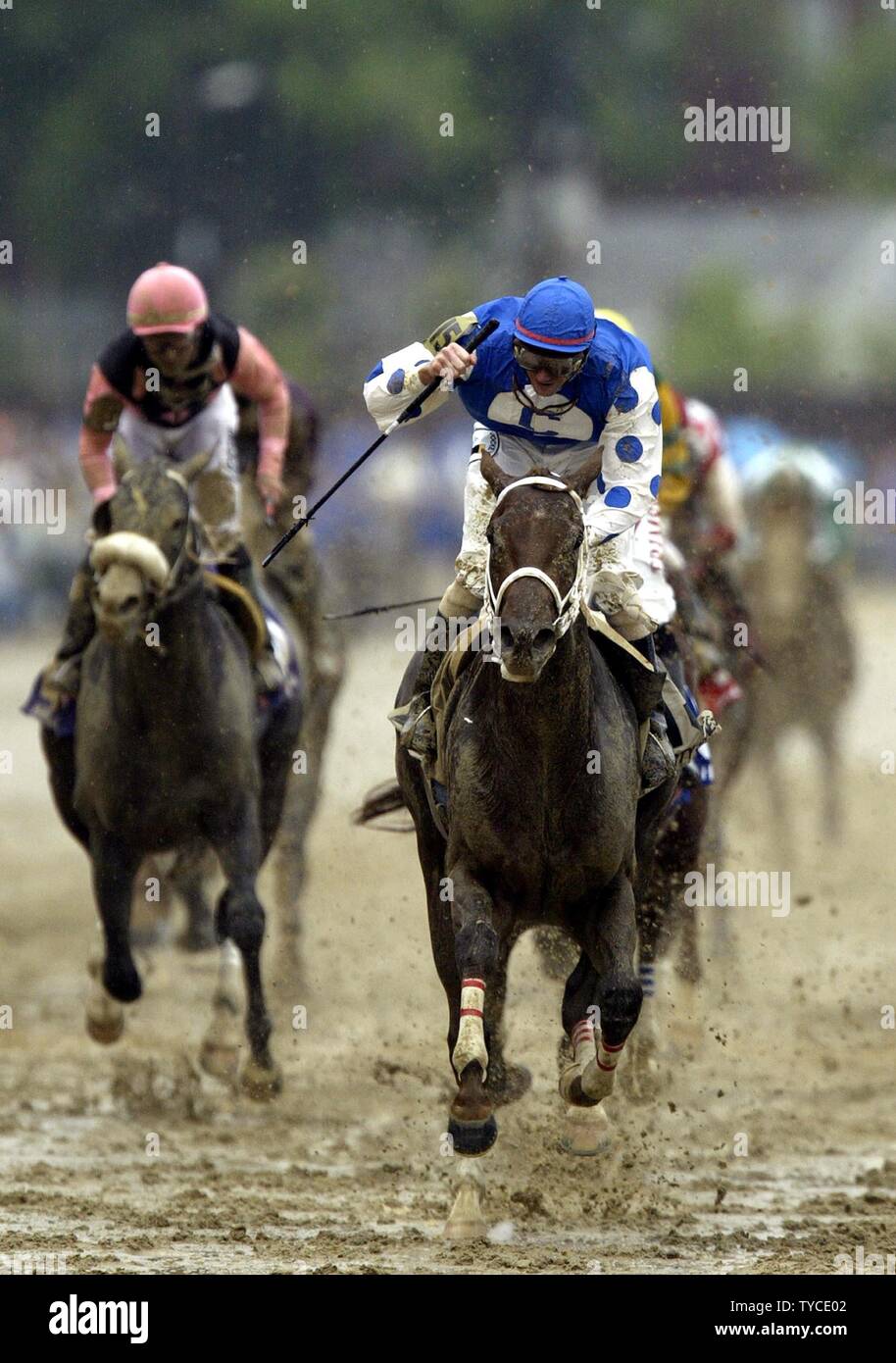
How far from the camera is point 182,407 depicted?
939 centimetres

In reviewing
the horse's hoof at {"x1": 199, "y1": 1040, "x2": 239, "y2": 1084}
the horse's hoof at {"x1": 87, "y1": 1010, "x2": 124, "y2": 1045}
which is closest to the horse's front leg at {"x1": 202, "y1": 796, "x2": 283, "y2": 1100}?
the horse's hoof at {"x1": 199, "y1": 1040, "x2": 239, "y2": 1084}

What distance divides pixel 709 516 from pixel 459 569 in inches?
170

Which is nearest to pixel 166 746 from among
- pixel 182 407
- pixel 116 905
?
pixel 116 905

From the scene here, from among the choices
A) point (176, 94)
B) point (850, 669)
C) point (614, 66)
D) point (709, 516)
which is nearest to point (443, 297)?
point (176, 94)

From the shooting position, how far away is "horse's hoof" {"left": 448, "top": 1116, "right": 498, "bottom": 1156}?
6.55 metres

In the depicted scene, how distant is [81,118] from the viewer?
28.3 metres

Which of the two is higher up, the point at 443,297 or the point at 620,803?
the point at 443,297

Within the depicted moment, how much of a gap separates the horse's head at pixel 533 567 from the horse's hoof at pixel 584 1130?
151cm

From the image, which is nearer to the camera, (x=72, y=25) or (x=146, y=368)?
(x=146, y=368)

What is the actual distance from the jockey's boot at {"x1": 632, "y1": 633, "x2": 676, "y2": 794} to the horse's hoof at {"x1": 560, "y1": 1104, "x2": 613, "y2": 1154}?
0.96 m

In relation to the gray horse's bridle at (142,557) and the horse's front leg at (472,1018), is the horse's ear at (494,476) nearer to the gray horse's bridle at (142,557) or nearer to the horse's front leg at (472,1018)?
the horse's front leg at (472,1018)

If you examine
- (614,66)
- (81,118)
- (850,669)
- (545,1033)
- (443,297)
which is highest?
(614,66)

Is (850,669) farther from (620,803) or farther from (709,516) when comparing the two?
(620,803)

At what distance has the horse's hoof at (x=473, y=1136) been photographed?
258 inches
